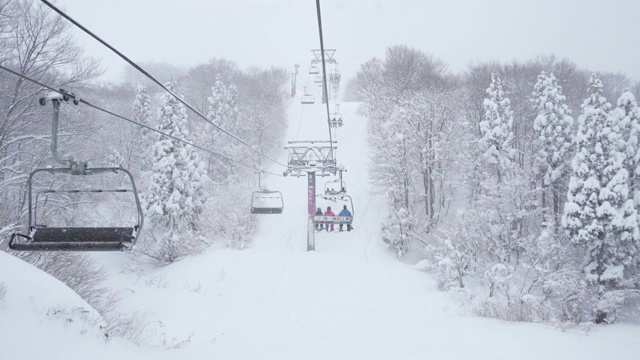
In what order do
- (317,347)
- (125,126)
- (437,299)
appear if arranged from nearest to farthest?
(317,347) < (437,299) < (125,126)

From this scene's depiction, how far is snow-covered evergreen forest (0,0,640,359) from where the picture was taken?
1481 cm

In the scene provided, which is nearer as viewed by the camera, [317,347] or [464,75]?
[317,347]

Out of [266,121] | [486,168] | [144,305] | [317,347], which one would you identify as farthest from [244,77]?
[317,347]

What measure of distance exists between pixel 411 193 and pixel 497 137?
7341mm

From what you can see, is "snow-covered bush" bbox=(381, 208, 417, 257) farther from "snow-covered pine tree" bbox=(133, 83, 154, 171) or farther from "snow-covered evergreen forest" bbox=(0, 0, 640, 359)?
"snow-covered pine tree" bbox=(133, 83, 154, 171)

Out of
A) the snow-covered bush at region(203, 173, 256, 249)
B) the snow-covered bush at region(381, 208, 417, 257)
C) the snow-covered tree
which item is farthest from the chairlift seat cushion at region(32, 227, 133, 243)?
the snow-covered tree

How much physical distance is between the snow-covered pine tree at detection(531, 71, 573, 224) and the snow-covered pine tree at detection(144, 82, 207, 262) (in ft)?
72.0

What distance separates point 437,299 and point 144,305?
43.6 feet

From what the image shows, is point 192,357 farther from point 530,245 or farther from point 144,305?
point 530,245

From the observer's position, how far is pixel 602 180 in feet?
63.8

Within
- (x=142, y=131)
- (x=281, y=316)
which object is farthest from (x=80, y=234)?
(x=142, y=131)

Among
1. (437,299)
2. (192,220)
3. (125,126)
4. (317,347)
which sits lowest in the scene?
(437,299)

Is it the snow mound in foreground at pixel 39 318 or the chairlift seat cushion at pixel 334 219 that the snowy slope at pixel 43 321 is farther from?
the chairlift seat cushion at pixel 334 219

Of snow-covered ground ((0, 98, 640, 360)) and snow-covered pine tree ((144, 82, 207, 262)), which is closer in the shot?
snow-covered ground ((0, 98, 640, 360))
